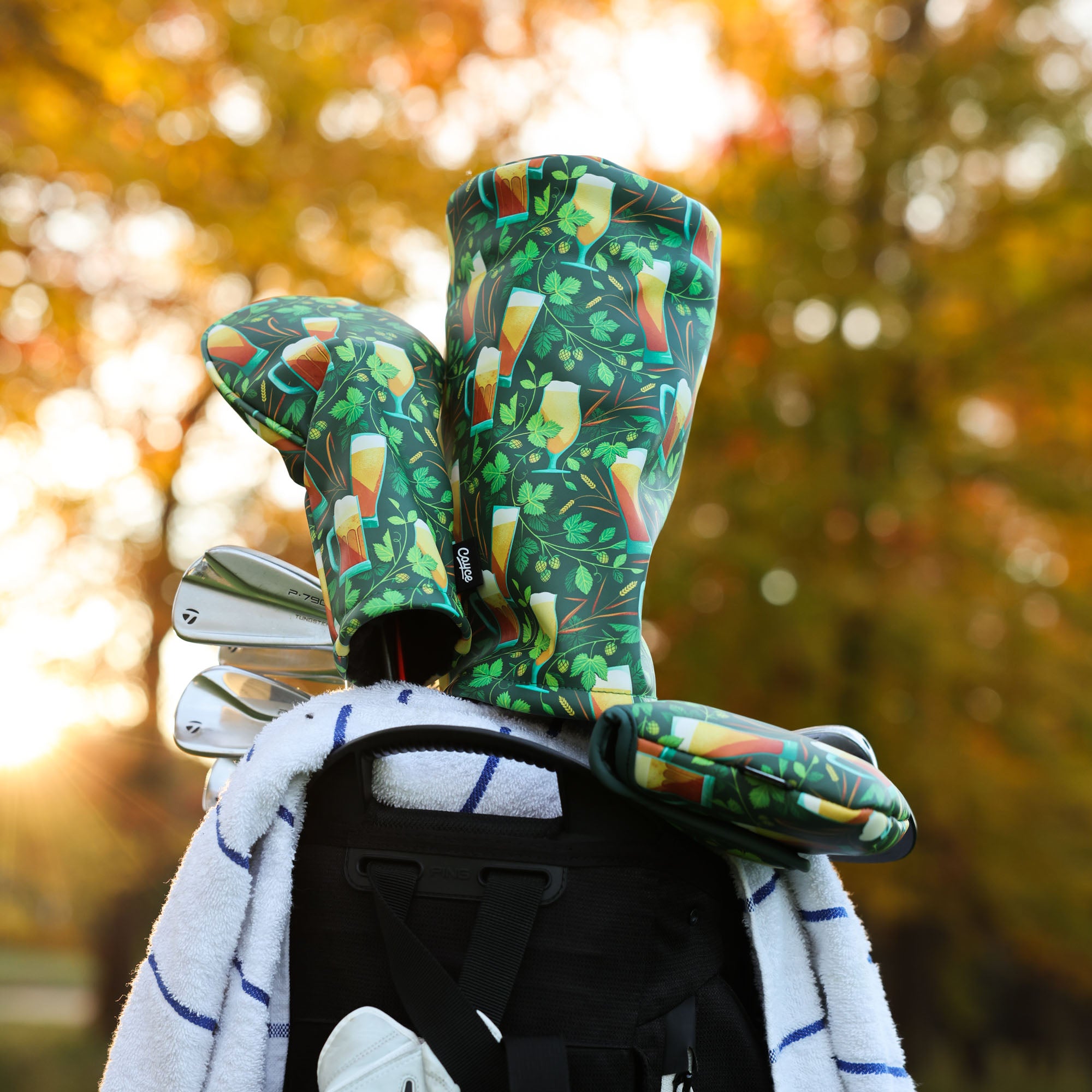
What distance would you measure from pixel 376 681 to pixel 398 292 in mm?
3146

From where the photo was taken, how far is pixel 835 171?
15.9ft

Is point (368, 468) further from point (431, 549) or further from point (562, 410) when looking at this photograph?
point (562, 410)

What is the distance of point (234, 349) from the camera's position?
3.19 feet

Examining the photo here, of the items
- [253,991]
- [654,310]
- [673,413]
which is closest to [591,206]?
[654,310]

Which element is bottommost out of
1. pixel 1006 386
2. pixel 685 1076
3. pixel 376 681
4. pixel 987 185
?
pixel 685 1076

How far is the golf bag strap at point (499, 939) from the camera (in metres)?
0.79

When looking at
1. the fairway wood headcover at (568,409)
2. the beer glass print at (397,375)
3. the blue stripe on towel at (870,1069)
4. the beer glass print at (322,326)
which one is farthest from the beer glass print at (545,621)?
the blue stripe on towel at (870,1069)

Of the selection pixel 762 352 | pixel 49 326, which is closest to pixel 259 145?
pixel 49 326

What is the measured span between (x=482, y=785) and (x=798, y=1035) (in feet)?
1.18

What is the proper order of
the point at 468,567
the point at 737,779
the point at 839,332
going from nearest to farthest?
1. the point at 737,779
2. the point at 468,567
3. the point at 839,332

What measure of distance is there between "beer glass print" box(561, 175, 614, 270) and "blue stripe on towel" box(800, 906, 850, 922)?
2.16ft

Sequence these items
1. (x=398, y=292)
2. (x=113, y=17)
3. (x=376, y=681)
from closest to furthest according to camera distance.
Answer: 1. (x=376, y=681)
2. (x=113, y=17)
3. (x=398, y=292)

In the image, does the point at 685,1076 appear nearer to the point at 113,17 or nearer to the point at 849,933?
the point at 849,933

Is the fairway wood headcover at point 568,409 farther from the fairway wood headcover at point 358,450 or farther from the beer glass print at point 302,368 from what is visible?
the beer glass print at point 302,368
